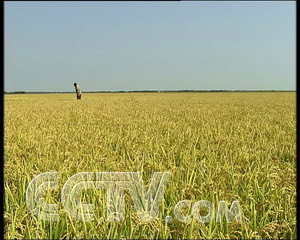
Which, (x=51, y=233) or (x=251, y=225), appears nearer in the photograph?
(x=51, y=233)

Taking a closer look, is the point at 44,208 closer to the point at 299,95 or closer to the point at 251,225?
the point at 251,225

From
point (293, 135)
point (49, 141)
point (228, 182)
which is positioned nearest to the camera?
point (228, 182)

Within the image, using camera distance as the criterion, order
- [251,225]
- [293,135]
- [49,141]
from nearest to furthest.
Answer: [251,225] → [49,141] → [293,135]

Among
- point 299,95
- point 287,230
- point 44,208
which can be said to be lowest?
point 287,230

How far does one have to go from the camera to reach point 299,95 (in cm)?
168

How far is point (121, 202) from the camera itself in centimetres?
259

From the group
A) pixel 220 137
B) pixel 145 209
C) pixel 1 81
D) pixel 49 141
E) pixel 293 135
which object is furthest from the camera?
pixel 293 135

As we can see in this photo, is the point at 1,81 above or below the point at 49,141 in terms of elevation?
above

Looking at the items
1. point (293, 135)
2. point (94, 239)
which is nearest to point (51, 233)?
point (94, 239)

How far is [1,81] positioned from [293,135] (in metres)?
6.80

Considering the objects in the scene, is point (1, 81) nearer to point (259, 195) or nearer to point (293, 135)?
point (259, 195)

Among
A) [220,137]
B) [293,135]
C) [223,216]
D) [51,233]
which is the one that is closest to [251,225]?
[223,216]

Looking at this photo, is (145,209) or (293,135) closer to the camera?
(145,209)

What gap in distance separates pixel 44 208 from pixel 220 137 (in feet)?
14.4
